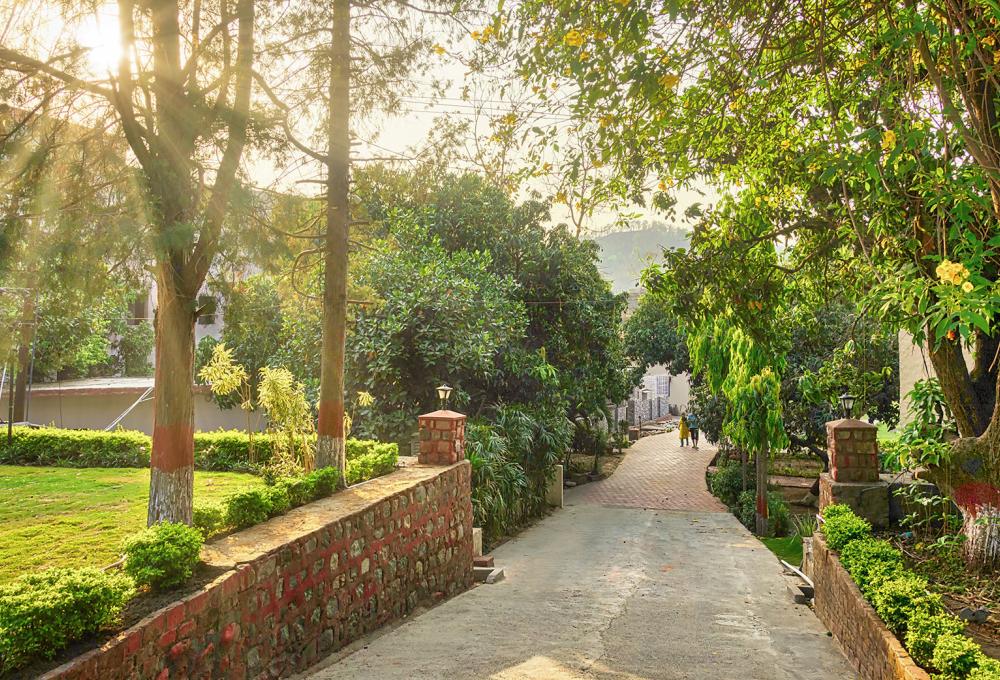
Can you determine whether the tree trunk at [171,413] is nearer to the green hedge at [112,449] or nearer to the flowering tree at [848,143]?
the flowering tree at [848,143]

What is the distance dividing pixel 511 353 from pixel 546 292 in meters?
3.73

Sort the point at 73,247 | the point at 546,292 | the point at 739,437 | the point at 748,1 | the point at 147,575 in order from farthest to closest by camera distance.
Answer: the point at 546,292 → the point at 739,437 → the point at 748,1 → the point at 73,247 → the point at 147,575

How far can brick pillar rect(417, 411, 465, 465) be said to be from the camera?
10.5 meters

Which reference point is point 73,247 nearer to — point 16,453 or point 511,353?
point 16,453

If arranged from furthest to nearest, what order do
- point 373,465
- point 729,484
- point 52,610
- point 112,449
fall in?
point 729,484 → point 112,449 → point 373,465 → point 52,610

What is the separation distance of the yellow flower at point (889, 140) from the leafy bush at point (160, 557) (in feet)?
18.3

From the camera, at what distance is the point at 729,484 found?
68.0 ft

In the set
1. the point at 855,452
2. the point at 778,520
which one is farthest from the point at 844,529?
the point at 778,520

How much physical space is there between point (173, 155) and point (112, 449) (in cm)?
913

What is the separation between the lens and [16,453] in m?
13.2

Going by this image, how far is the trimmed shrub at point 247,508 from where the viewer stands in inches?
253

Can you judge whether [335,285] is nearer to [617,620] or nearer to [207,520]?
[207,520]

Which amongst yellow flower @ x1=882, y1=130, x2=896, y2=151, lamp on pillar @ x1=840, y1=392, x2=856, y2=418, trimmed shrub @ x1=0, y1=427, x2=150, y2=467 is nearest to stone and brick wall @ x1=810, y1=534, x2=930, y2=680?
lamp on pillar @ x1=840, y1=392, x2=856, y2=418

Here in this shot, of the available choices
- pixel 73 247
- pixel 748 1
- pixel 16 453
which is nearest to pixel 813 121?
pixel 748 1
